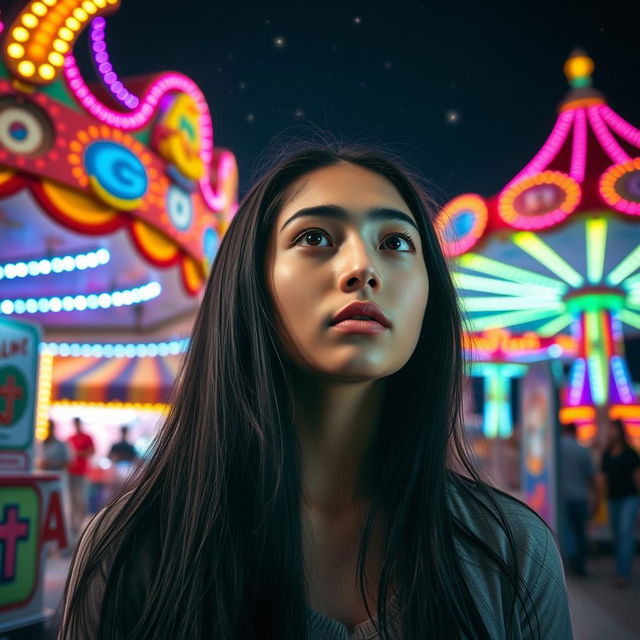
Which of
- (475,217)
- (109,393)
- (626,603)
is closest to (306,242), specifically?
(626,603)

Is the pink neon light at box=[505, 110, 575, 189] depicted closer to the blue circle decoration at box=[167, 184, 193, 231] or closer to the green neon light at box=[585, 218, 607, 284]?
the green neon light at box=[585, 218, 607, 284]

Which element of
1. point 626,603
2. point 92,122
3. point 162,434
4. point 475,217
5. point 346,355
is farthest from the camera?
point 475,217

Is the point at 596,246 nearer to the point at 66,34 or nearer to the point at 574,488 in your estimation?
the point at 574,488

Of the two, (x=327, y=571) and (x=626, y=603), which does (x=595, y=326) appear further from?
(x=327, y=571)

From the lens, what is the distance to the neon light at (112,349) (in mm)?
9375

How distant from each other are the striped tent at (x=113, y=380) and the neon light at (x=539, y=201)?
522cm

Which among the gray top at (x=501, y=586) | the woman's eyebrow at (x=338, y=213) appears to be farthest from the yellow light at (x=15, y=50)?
the gray top at (x=501, y=586)

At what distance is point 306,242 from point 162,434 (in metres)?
0.37

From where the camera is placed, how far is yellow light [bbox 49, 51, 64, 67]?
374 centimetres

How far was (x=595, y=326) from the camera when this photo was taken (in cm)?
960

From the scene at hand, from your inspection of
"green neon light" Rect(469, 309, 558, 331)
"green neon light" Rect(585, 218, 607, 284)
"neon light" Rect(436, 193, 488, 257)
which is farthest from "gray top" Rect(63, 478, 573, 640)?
"green neon light" Rect(469, 309, 558, 331)

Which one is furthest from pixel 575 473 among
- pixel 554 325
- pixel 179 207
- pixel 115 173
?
pixel 554 325

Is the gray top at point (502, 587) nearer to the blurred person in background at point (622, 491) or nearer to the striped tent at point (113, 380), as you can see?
the blurred person in background at point (622, 491)

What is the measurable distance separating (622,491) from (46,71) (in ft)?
14.8
